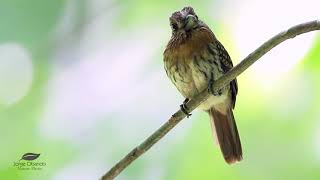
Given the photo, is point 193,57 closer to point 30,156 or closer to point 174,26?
point 174,26

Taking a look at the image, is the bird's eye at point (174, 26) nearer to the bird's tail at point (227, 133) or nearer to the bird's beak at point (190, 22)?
the bird's beak at point (190, 22)

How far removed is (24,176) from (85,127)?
0.41 meters

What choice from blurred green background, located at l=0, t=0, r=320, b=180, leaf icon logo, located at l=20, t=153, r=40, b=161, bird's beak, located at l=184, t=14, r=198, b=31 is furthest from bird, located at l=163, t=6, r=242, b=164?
leaf icon logo, located at l=20, t=153, r=40, b=161

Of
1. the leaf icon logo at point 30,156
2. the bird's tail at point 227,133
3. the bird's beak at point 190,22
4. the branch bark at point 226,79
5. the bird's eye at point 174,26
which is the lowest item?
the branch bark at point 226,79

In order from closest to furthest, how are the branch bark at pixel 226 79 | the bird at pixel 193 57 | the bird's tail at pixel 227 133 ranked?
the branch bark at pixel 226 79
the bird at pixel 193 57
the bird's tail at pixel 227 133

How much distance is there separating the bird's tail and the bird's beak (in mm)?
403

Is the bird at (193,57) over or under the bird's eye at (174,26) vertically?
under

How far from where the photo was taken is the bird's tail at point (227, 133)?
2504mm

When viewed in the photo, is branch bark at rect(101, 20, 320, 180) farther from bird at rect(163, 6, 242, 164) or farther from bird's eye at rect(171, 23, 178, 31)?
bird's eye at rect(171, 23, 178, 31)

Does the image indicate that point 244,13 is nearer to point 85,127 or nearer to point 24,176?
point 85,127

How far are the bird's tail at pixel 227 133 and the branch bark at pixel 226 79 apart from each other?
525 millimetres

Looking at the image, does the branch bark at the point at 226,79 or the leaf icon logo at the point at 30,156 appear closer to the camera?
the branch bark at the point at 226,79

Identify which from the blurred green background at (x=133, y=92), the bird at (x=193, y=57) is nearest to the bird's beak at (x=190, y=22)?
the bird at (x=193, y=57)

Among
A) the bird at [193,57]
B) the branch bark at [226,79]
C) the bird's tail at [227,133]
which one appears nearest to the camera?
the branch bark at [226,79]
